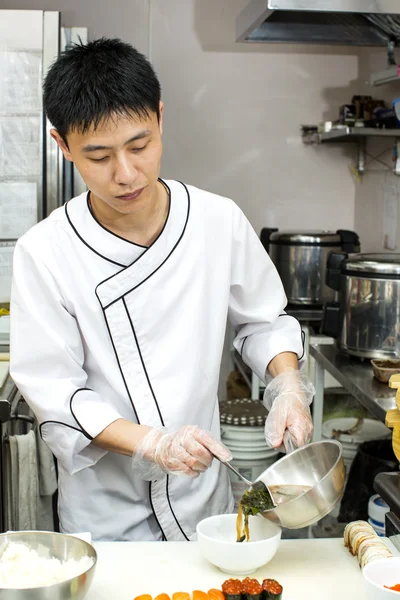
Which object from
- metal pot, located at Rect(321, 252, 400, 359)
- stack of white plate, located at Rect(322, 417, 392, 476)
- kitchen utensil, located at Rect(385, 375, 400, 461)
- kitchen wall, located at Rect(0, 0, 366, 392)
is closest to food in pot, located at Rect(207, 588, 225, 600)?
kitchen utensil, located at Rect(385, 375, 400, 461)

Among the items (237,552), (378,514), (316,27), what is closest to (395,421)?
(237,552)

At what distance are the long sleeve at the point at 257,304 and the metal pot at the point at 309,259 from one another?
203 centimetres

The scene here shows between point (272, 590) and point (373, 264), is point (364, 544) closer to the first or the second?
point (272, 590)

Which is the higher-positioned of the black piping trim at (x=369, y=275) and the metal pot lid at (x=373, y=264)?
the metal pot lid at (x=373, y=264)

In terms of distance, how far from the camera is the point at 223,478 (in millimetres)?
1691

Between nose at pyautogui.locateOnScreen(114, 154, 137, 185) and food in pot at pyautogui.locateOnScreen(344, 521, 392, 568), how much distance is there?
0.72 metres

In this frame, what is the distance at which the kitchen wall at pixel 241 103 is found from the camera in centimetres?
425

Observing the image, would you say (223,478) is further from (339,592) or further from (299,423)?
(339,592)

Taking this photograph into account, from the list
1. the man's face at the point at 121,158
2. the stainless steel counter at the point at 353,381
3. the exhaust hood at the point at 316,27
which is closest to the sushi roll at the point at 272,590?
the man's face at the point at 121,158

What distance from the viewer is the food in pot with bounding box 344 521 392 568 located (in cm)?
121

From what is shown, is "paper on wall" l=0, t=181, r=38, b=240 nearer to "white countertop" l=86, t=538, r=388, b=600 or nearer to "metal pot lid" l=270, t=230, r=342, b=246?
"metal pot lid" l=270, t=230, r=342, b=246

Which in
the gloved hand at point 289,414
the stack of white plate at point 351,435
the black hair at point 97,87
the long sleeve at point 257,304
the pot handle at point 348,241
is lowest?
the stack of white plate at point 351,435

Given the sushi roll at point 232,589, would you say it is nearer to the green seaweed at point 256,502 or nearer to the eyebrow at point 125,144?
the green seaweed at point 256,502

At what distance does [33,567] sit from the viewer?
1.13m
